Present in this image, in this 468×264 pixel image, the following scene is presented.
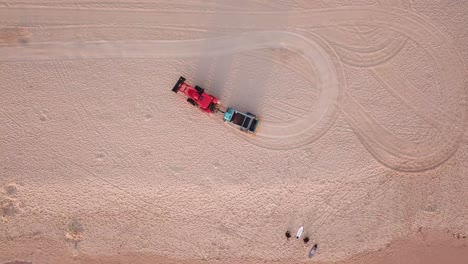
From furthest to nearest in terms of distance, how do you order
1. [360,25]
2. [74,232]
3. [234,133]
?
1. [360,25]
2. [234,133]
3. [74,232]

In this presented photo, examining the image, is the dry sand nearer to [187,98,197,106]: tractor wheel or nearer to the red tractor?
[187,98,197,106]: tractor wheel

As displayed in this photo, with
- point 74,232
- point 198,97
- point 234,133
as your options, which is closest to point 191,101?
point 198,97

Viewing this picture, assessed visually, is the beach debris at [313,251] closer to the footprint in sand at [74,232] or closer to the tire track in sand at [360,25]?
the tire track in sand at [360,25]

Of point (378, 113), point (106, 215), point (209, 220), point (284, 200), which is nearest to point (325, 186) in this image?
point (284, 200)

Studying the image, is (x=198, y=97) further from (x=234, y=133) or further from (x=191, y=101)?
(x=234, y=133)

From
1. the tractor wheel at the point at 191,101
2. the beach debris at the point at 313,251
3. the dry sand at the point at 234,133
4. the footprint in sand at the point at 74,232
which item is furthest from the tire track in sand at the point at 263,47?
the footprint in sand at the point at 74,232
